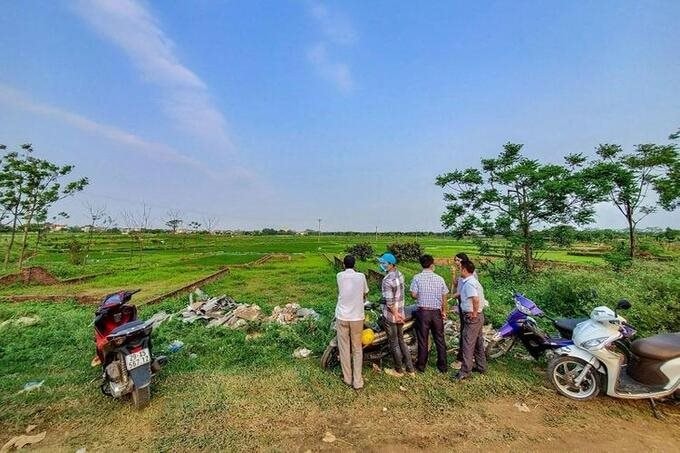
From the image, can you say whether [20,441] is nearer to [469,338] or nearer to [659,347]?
[469,338]

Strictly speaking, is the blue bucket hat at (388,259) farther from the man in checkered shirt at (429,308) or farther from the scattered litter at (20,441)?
the scattered litter at (20,441)

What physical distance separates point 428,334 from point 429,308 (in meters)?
0.42

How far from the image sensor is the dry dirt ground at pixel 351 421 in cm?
321

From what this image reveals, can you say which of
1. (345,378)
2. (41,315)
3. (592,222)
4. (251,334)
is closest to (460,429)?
(345,378)

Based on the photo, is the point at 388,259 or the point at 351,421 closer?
the point at 351,421

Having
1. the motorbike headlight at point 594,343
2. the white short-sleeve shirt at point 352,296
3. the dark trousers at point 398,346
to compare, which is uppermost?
the white short-sleeve shirt at point 352,296

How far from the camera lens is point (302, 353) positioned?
18.0 feet

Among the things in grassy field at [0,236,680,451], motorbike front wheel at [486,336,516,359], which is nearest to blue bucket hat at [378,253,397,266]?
grassy field at [0,236,680,451]

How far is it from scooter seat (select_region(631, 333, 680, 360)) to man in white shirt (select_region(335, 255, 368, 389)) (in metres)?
3.32

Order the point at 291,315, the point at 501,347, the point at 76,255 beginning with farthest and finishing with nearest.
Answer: the point at 76,255
the point at 291,315
the point at 501,347

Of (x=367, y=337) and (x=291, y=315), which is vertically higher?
(x=367, y=337)

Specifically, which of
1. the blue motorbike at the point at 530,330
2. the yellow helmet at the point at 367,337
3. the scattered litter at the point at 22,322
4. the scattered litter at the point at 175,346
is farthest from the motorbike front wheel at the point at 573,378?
the scattered litter at the point at 22,322

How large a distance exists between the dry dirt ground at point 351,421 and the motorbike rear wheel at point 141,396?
92 mm

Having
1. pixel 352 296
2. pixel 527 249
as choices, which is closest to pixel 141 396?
pixel 352 296
